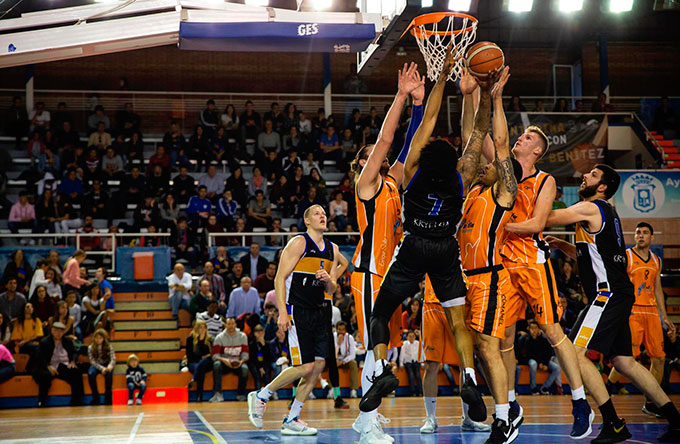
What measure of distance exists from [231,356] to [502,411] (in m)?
8.38

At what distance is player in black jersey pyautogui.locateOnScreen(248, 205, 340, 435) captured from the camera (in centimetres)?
790

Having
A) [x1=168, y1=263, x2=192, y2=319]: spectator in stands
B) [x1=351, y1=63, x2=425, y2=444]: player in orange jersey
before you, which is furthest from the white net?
[x1=168, y1=263, x2=192, y2=319]: spectator in stands

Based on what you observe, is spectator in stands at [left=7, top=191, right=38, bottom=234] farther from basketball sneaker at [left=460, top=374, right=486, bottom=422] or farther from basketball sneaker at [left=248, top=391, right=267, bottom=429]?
basketball sneaker at [left=460, top=374, right=486, bottom=422]

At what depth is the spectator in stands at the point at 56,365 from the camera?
13.1 meters

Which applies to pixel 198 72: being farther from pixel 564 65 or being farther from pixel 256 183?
pixel 564 65

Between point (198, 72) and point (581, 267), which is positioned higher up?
point (198, 72)

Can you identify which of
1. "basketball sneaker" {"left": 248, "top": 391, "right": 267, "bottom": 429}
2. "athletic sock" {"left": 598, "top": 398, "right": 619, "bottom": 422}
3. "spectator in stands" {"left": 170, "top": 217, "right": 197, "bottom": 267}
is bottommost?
"basketball sneaker" {"left": 248, "top": 391, "right": 267, "bottom": 429}

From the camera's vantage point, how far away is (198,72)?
24844 mm

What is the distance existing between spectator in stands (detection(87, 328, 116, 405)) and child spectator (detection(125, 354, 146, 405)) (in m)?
0.32

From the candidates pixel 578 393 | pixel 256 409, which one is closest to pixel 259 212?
pixel 256 409

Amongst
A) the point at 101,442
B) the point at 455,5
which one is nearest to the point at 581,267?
the point at 101,442

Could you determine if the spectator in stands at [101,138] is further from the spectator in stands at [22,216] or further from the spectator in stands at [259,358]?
the spectator in stands at [259,358]

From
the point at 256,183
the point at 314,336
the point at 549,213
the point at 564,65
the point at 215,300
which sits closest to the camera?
the point at 549,213

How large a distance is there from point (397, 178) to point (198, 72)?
1889cm
